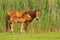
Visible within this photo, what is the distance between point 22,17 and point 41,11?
1.07m

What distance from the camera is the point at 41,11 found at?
14.7m

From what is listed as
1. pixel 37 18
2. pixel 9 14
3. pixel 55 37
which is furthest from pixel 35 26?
pixel 55 37

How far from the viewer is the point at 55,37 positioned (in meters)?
11.3

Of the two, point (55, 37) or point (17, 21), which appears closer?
point (55, 37)

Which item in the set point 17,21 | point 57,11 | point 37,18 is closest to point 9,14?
point 17,21

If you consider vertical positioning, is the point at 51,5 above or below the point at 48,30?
above

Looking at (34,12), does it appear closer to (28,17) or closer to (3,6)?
(28,17)

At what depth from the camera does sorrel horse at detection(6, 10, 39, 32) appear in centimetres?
1409

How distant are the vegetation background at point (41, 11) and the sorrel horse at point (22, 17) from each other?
0.22 m

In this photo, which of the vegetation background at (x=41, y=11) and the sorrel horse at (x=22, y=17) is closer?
the vegetation background at (x=41, y=11)

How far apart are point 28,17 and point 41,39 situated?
12.5ft

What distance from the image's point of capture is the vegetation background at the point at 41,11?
1398 centimetres

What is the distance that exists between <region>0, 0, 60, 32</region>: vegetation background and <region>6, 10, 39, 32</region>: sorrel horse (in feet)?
0.71

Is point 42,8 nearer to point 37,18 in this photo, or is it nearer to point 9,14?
point 37,18
